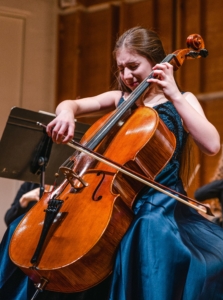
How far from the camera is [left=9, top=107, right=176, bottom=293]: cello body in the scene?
128cm

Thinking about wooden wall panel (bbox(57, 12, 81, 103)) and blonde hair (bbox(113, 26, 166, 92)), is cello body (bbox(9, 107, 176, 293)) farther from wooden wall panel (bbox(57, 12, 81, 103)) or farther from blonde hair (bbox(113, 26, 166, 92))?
Answer: wooden wall panel (bbox(57, 12, 81, 103))

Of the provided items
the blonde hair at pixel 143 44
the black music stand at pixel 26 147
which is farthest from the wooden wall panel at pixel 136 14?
the blonde hair at pixel 143 44

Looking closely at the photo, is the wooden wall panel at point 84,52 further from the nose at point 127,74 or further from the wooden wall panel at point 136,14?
the nose at point 127,74

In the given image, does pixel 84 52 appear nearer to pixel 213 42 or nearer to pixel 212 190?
pixel 213 42

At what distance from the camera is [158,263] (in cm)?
136

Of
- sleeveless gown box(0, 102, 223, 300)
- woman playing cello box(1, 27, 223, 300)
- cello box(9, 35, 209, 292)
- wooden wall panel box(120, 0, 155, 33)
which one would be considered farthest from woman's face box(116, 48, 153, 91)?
wooden wall panel box(120, 0, 155, 33)

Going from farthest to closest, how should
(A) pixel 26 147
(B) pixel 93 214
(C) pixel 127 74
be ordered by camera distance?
1. (A) pixel 26 147
2. (C) pixel 127 74
3. (B) pixel 93 214

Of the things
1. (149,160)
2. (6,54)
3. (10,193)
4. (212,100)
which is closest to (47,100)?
(6,54)

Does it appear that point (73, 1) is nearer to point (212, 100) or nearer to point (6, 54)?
point (6, 54)

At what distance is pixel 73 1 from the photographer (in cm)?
426

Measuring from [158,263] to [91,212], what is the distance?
23 centimetres

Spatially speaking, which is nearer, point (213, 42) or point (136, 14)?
point (213, 42)

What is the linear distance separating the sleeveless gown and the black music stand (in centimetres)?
51

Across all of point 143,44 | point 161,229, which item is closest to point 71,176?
point 161,229
